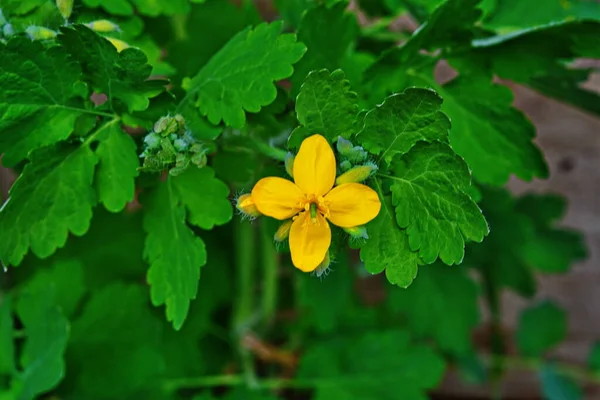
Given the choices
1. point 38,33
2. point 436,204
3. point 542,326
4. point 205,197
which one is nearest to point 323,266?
point 436,204

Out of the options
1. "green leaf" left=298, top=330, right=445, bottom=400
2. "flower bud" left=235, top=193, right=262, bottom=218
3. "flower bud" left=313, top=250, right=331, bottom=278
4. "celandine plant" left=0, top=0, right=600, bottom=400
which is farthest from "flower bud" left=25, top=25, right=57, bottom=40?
"green leaf" left=298, top=330, right=445, bottom=400

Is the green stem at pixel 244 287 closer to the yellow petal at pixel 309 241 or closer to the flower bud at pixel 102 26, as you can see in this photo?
the flower bud at pixel 102 26

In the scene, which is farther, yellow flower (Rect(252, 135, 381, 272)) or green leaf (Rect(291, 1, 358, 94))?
green leaf (Rect(291, 1, 358, 94))

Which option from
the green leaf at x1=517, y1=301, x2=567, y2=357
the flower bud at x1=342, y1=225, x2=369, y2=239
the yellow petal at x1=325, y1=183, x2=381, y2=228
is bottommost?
the green leaf at x1=517, y1=301, x2=567, y2=357

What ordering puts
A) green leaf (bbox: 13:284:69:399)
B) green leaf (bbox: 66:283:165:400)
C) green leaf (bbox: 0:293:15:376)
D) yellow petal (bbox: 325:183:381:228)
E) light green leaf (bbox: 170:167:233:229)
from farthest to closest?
green leaf (bbox: 66:283:165:400)
green leaf (bbox: 0:293:15:376)
green leaf (bbox: 13:284:69:399)
light green leaf (bbox: 170:167:233:229)
yellow petal (bbox: 325:183:381:228)

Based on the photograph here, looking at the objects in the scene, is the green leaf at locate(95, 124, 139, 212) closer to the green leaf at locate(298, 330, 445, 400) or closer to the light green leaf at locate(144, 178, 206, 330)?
the light green leaf at locate(144, 178, 206, 330)

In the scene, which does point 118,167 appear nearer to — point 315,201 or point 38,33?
point 38,33

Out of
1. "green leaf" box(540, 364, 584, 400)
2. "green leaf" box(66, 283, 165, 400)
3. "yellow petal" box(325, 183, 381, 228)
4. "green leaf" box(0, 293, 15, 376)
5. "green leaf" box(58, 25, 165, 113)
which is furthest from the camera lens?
"green leaf" box(540, 364, 584, 400)

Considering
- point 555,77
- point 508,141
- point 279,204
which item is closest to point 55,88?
point 279,204

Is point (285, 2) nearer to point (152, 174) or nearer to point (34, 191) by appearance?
point (152, 174)
